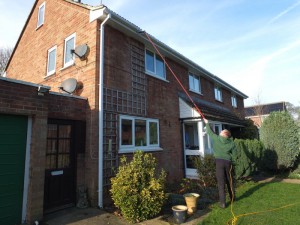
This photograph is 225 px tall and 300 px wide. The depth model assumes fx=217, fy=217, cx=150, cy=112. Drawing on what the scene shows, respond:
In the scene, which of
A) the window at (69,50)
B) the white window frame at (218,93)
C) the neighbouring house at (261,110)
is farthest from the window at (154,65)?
the neighbouring house at (261,110)

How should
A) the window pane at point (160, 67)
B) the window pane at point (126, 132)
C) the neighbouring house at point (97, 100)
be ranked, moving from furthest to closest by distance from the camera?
the window pane at point (160, 67)
the window pane at point (126, 132)
the neighbouring house at point (97, 100)

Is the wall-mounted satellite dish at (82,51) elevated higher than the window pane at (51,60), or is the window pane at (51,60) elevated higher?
the window pane at (51,60)

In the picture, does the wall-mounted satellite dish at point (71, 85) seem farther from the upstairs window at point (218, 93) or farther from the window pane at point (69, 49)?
the upstairs window at point (218, 93)

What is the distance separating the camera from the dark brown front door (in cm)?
612

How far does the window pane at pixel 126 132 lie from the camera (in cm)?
783

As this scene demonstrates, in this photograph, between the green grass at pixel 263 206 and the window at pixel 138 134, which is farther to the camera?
the window at pixel 138 134

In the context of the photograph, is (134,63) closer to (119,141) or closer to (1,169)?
(119,141)

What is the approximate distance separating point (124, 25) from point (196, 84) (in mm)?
7443

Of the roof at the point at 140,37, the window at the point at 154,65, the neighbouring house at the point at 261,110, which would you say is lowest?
Result: the window at the point at 154,65

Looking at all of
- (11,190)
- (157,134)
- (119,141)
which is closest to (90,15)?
(119,141)

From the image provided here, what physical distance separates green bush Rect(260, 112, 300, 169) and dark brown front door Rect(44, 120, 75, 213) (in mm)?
10285

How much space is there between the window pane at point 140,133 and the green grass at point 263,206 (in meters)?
3.54

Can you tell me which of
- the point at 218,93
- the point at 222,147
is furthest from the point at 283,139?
the point at 222,147

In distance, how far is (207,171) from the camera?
8.95 m
